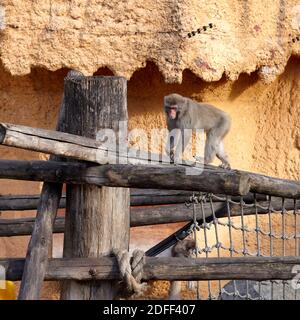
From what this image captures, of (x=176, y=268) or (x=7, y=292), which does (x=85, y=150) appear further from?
(x=7, y=292)

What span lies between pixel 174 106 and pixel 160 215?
148 centimetres

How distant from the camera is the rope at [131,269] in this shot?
457 centimetres

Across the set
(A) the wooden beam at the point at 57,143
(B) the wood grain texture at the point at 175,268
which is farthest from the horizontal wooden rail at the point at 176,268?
(A) the wooden beam at the point at 57,143

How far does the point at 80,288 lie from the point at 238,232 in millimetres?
5099

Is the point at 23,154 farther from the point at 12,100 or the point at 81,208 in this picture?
the point at 81,208

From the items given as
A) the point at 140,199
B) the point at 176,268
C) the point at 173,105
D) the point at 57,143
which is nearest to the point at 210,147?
the point at 173,105

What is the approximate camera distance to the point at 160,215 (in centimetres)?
639

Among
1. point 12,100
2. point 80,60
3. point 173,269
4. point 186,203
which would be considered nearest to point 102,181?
point 173,269

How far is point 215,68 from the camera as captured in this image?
8.76 m

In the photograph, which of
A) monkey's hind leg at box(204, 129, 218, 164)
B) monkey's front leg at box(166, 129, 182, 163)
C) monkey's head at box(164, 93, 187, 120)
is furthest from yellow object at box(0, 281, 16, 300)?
monkey's hind leg at box(204, 129, 218, 164)

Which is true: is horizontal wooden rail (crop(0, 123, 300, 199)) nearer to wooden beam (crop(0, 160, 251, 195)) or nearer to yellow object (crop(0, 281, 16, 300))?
wooden beam (crop(0, 160, 251, 195))

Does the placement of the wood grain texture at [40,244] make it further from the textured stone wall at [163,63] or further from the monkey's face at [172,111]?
the textured stone wall at [163,63]

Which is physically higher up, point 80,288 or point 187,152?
point 187,152

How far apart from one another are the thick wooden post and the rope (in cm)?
10
